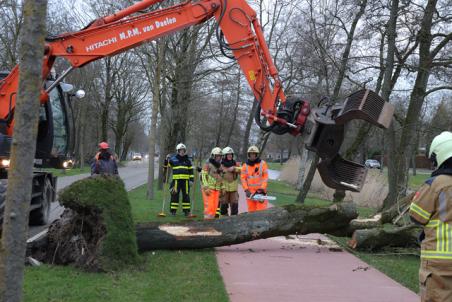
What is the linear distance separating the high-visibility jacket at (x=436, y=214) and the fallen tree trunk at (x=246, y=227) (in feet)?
16.5

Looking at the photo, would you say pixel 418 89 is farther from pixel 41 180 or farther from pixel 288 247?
pixel 41 180

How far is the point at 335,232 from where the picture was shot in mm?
9531

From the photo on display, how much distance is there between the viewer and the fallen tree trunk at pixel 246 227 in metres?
8.41

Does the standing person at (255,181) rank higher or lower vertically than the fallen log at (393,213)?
higher

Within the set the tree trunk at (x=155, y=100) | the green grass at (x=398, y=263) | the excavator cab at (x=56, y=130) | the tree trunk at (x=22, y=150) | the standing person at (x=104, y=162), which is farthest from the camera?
the tree trunk at (x=155, y=100)

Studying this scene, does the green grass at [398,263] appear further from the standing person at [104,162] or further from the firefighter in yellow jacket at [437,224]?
the standing person at [104,162]

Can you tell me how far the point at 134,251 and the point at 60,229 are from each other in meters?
1.13

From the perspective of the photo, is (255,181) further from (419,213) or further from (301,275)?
(419,213)

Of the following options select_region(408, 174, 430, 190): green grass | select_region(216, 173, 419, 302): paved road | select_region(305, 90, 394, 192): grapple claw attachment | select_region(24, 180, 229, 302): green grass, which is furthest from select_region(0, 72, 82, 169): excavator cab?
select_region(408, 174, 430, 190): green grass

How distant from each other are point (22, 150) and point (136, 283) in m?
3.33

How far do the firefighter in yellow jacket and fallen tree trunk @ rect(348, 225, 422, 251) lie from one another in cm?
522

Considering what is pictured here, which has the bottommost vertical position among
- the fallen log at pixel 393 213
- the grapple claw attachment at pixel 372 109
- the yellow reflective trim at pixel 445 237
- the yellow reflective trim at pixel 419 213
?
the fallen log at pixel 393 213

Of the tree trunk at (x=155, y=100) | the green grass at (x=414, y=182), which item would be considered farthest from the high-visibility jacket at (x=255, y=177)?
the green grass at (x=414, y=182)

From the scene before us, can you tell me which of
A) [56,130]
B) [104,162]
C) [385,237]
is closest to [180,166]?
[104,162]
